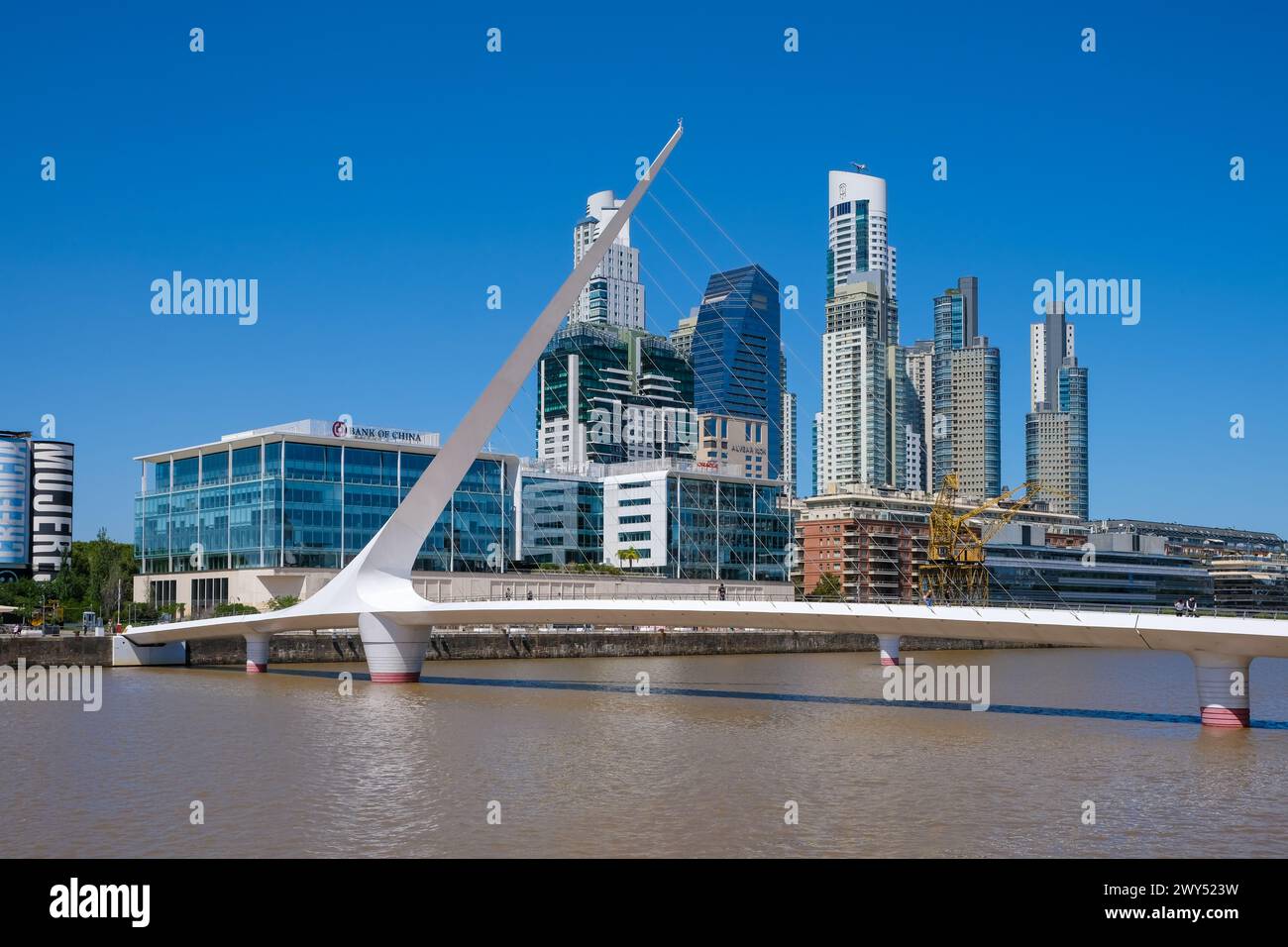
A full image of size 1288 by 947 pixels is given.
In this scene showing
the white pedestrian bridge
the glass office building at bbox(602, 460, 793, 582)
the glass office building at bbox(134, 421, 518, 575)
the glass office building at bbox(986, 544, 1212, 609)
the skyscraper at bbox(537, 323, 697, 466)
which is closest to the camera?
the white pedestrian bridge

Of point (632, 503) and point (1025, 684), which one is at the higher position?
point (632, 503)

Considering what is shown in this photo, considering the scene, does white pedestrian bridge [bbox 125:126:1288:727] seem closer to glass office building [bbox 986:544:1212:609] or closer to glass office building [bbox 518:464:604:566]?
glass office building [bbox 518:464:604:566]

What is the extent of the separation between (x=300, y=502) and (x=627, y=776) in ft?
151

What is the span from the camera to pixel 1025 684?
39.7m

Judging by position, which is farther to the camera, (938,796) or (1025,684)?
(1025,684)

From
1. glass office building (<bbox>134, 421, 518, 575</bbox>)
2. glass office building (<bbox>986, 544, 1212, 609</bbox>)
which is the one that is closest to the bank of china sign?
glass office building (<bbox>134, 421, 518, 575</bbox>)

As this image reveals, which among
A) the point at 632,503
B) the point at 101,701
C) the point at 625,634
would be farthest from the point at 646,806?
the point at 632,503

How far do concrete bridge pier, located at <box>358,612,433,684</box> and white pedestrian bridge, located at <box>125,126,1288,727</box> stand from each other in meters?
0.03

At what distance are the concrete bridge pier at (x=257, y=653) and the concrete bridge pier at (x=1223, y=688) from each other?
92.4ft

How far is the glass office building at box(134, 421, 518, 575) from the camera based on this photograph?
62312 mm

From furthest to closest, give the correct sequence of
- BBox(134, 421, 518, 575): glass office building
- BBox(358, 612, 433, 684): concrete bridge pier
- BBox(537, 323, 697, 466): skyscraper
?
1. BBox(537, 323, 697, 466): skyscraper
2. BBox(134, 421, 518, 575): glass office building
3. BBox(358, 612, 433, 684): concrete bridge pier

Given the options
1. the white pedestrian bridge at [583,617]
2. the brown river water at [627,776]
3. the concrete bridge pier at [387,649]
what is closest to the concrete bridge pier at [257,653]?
the white pedestrian bridge at [583,617]

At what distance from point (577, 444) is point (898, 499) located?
38.2 metres
